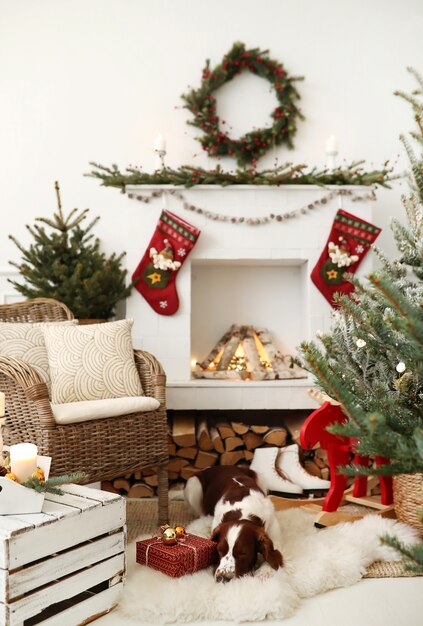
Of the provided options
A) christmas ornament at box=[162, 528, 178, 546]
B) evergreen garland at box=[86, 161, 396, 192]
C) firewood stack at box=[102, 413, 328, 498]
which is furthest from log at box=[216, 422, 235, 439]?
evergreen garland at box=[86, 161, 396, 192]

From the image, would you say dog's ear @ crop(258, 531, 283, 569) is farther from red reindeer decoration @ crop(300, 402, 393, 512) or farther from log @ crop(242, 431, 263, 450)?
log @ crop(242, 431, 263, 450)

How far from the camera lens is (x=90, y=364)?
8.45ft

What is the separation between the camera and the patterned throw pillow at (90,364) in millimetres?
2521

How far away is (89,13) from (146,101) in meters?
0.73

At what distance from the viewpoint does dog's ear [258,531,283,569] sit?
1919 millimetres

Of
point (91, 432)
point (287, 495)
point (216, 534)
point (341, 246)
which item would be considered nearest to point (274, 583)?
point (216, 534)

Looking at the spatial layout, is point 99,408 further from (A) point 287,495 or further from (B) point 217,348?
(B) point 217,348

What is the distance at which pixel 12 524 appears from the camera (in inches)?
60.7

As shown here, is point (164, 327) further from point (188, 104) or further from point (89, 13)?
point (89, 13)

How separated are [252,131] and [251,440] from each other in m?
2.04

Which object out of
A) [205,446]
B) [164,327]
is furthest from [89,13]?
[205,446]

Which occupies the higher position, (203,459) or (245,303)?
(245,303)

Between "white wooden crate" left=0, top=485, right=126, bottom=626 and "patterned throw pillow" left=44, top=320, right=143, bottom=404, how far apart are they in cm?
67

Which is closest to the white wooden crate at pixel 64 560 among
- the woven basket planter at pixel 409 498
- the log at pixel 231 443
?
the woven basket planter at pixel 409 498
